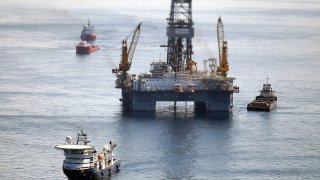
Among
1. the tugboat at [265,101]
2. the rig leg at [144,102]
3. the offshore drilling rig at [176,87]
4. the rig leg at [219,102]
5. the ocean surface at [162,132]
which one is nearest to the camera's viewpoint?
the ocean surface at [162,132]

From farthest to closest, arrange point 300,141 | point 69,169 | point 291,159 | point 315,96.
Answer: point 315,96
point 300,141
point 291,159
point 69,169

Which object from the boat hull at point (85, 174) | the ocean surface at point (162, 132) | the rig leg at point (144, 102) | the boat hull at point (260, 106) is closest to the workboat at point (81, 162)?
the boat hull at point (85, 174)

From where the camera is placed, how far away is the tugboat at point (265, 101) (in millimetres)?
158750

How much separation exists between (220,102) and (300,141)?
22.0m

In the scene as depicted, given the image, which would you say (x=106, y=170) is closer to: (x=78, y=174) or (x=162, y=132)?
(x=78, y=174)

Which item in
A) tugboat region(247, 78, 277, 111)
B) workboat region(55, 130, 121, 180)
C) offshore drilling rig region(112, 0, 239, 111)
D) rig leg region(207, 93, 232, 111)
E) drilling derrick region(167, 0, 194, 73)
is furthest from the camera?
drilling derrick region(167, 0, 194, 73)

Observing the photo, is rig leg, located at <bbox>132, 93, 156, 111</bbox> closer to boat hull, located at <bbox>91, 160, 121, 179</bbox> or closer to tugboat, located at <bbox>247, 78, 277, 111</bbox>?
tugboat, located at <bbox>247, 78, 277, 111</bbox>

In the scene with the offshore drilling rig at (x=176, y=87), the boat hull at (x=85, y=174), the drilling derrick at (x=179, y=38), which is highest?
the drilling derrick at (x=179, y=38)

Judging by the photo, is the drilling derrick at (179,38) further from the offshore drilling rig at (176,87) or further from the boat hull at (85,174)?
the boat hull at (85,174)

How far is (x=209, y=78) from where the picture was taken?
154000mm

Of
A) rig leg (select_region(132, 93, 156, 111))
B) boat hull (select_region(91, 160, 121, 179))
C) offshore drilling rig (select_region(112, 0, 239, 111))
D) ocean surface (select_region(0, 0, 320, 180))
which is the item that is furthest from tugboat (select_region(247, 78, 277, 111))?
boat hull (select_region(91, 160, 121, 179))

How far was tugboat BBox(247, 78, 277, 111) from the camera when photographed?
159 metres

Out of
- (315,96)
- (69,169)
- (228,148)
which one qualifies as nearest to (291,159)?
(228,148)

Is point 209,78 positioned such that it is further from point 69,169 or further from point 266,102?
point 69,169
